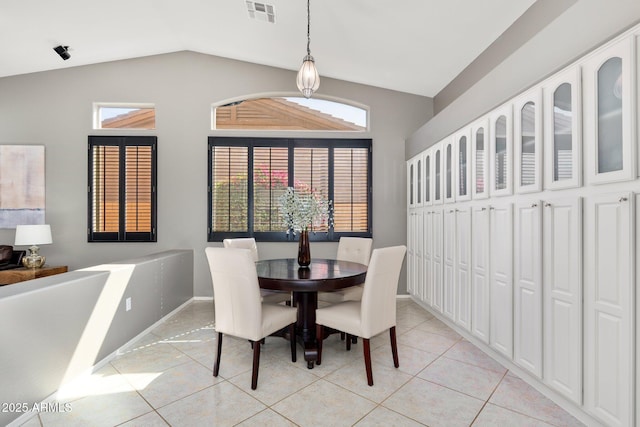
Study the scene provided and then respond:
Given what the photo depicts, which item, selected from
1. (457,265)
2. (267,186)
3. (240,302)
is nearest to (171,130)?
(267,186)

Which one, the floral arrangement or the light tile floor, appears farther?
the floral arrangement

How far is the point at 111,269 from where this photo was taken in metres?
2.73

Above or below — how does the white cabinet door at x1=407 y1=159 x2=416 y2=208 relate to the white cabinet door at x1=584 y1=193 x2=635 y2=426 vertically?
above

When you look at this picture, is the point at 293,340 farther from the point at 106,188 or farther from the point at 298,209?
the point at 106,188

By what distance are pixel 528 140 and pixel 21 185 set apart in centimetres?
607

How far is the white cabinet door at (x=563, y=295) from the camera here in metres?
1.84

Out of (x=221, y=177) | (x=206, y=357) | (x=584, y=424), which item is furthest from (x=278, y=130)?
(x=584, y=424)

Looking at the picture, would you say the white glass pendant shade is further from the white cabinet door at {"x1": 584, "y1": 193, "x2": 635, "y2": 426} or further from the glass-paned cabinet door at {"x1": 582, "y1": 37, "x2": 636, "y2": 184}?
the white cabinet door at {"x1": 584, "y1": 193, "x2": 635, "y2": 426}

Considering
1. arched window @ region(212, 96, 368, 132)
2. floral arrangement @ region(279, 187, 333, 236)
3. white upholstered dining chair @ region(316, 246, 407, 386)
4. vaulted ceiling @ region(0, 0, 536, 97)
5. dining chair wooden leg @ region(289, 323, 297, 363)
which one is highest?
vaulted ceiling @ region(0, 0, 536, 97)

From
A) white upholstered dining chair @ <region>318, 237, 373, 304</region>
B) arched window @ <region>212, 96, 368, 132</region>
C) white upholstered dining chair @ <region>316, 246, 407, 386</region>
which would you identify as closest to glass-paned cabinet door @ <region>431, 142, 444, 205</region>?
white upholstered dining chair @ <region>318, 237, 373, 304</region>

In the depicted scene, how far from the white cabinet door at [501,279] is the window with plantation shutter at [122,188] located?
4290 millimetres

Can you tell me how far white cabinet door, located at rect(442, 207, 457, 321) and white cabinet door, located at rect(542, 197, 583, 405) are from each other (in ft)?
4.02

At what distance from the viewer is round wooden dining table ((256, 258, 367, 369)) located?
7.99 ft

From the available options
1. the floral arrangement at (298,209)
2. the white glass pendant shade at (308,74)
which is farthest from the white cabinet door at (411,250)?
the white glass pendant shade at (308,74)
